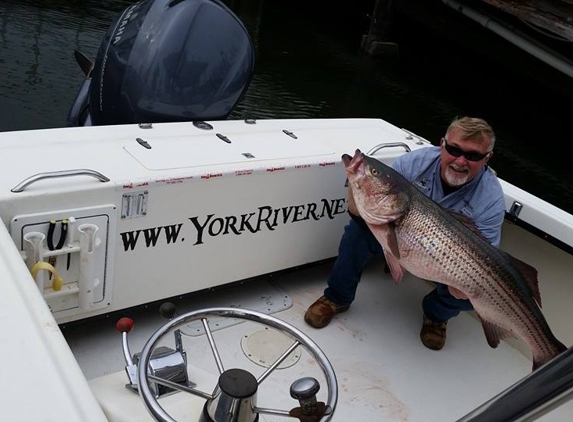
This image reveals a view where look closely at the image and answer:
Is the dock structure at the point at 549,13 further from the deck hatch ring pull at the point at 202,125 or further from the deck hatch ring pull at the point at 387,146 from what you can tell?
the deck hatch ring pull at the point at 202,125

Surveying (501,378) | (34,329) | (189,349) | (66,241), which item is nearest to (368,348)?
(501,378)

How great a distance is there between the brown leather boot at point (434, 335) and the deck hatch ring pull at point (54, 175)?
1697 millimetres

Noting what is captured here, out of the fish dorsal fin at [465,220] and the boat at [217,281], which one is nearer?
the boat at [217,281]

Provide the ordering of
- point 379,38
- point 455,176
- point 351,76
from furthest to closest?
point 379,38 < point 351,76 < point 455,176

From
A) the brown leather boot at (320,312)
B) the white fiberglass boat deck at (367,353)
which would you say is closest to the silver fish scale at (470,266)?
the white fiberglass boat deck at (367,353)

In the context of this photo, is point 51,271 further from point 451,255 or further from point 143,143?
point 451,255

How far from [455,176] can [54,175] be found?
1.61 metres

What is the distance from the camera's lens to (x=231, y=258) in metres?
2.67

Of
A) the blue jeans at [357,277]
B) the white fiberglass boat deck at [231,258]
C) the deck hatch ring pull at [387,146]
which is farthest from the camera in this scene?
the deck hatch ring pull at [387,146]

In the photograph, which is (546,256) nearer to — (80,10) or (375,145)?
(375,145)

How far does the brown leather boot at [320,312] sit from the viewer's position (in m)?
2.85

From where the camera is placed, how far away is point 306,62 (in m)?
12.9

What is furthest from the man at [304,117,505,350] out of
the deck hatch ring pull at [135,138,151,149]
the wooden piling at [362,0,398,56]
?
the wooden piling at [362,0,398,56]

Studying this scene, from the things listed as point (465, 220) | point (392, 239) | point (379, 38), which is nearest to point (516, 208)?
point (465, 220)
